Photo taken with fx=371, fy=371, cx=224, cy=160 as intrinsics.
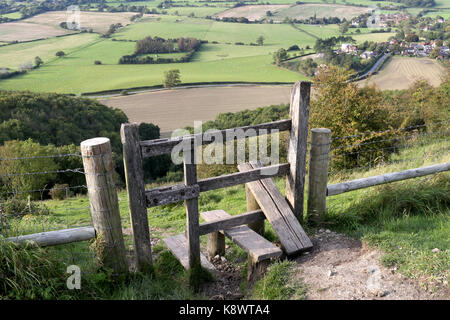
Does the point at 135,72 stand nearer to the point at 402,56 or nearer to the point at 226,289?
the point at 402,56

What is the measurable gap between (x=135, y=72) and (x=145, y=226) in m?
71.1

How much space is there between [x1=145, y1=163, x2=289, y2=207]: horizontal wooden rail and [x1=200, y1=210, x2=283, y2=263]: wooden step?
0.55m

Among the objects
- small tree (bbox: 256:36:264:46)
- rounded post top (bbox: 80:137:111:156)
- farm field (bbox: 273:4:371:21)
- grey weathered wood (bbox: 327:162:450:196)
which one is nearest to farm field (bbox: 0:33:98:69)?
small tree (bbox: 256:36:264:46)

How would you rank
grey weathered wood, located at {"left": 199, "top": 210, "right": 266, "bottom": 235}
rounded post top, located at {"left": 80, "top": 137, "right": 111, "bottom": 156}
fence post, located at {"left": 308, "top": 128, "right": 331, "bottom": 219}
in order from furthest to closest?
fence post, located at {"left": 308, "top": 128, "right": 331, "bottom": 219} → grey weathered wood, located at {"left": 199, "top": 210, "right": 266, "bottom": 235} → rounded post top, located at {"left": 80, "top": 137, "right": 111, "bottom": 156}

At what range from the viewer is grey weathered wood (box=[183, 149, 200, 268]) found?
13.4 ft

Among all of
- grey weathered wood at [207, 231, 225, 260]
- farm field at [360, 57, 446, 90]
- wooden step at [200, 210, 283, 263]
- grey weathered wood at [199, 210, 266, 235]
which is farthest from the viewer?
farm field at [360, 57, 446, 90]

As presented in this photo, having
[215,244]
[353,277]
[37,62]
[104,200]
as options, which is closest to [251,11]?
[37,62]

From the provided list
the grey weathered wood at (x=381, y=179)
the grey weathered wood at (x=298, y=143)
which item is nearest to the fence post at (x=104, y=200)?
the grey weathered wood at (x=298, y=143)

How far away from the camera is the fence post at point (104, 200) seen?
3.72 m

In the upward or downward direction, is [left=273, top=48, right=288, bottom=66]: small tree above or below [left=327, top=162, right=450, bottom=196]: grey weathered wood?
below

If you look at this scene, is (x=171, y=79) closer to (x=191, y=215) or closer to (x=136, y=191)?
(x=191, y=215)

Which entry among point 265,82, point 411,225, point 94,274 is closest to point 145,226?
point 94,274

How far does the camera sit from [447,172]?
19.6 ft

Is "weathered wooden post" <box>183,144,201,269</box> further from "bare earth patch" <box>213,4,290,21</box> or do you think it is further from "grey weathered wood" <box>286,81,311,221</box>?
"bare earth patch" <box>213,4,290,21</box>
